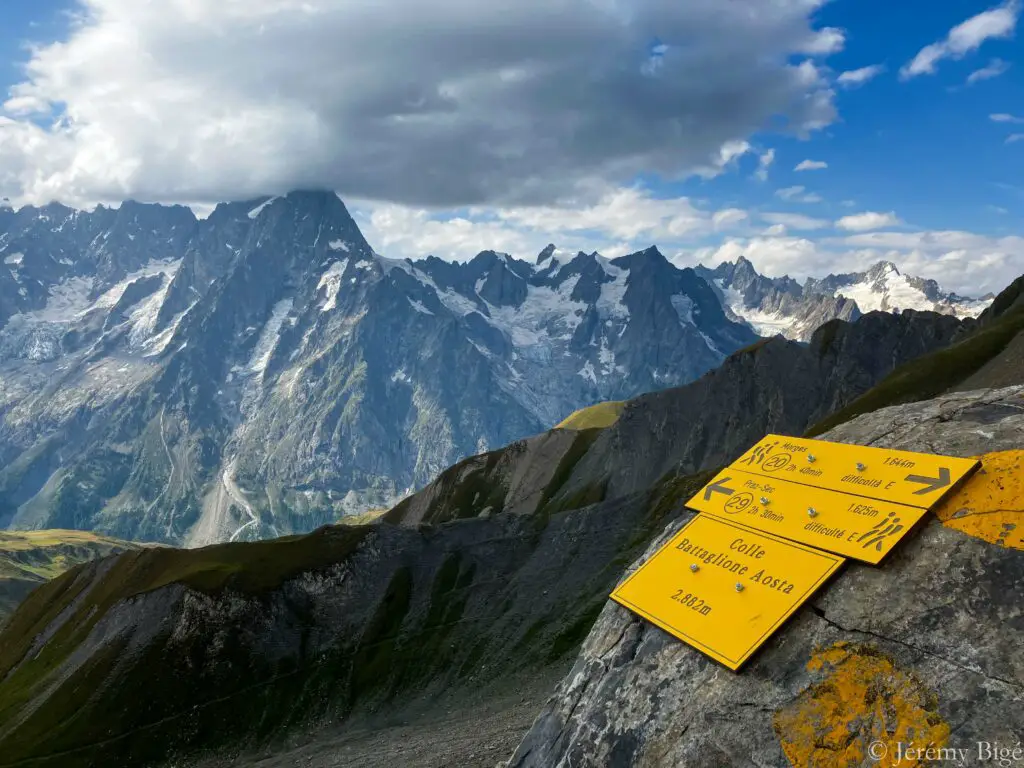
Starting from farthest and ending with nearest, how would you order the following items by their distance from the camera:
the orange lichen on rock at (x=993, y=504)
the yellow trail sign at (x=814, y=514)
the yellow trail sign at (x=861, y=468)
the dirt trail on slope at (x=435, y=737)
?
the dirt trail on slope at (x=435, y=737) < the yellow trail sign at (x=861, y=468) < the yellow trail sign at (x=814, y=514) < the orange lichen on rock at (x=993, y=504)

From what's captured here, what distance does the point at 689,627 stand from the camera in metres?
15.7

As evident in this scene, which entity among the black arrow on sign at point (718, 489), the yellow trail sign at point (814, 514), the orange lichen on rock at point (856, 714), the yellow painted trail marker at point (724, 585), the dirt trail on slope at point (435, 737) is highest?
the black arrow on sign at point (718, 489)

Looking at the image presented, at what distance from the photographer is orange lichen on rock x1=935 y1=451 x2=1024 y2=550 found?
13078mm

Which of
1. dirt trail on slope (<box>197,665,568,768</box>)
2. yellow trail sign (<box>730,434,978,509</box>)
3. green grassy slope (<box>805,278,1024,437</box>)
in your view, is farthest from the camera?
green grassy slope (<box>805,278,1024,437</box>)

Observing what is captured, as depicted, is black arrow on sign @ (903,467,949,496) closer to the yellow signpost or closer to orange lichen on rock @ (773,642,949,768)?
the yellow signpost

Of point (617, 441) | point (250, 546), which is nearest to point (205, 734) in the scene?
point (250, 546)

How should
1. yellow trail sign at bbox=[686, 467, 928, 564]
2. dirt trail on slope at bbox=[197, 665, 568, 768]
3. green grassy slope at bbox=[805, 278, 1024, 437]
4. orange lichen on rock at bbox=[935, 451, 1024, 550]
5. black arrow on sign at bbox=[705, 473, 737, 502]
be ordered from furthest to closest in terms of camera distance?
green grassy slope at bbox=[805, 278, 1024, 437], dirt trail on slope at bbox=[197, 665, 568, 768], black arrow on sign at bbox=[705, 473, 737, 502], yellow trail sign at bbox=[686, 467, 928, 564], orange lichen on rock at bbox=[935, 451, 1024, 550]

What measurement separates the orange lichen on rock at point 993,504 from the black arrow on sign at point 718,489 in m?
5.86

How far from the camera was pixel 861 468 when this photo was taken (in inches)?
658

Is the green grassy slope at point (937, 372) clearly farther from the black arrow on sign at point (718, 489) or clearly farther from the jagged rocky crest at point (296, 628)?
the black arrow on sign at point (718, 489)

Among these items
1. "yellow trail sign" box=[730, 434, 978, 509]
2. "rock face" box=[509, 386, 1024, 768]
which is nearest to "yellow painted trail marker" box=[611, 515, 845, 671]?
"rock face" box=[509, 386, 1024, 768]

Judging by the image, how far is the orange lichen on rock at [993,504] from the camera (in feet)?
42.9

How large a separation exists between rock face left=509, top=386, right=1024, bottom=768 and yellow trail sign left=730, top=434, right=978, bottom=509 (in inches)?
36.3

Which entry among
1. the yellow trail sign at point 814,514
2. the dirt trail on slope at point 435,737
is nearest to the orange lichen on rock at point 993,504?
the yellow trail sign at point 814,514
